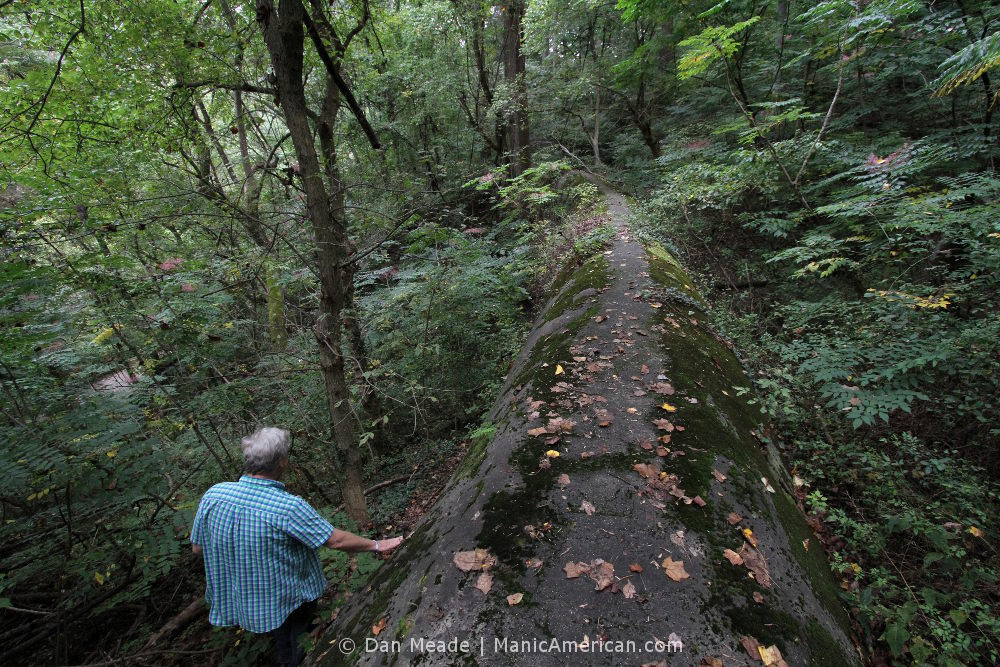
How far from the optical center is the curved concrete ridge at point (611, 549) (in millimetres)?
1475

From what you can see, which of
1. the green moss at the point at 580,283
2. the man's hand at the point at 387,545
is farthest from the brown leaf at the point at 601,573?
the green moss at the point at 580,283

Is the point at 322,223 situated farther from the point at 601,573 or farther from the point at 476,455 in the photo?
the point at 601,573

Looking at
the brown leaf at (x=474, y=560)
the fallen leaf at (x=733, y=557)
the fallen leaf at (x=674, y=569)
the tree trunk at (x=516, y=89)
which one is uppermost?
the tree trunk at (x=516, y=89)

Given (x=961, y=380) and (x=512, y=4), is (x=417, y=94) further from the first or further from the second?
(x=961, y=380)

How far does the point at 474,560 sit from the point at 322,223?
2800 mm

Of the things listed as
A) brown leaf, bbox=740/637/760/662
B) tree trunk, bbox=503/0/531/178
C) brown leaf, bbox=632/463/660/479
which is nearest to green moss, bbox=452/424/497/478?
brown leaf, bbox=632/463/660/479

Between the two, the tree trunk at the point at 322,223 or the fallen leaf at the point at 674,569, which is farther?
the tree trunk at the point at 322,223

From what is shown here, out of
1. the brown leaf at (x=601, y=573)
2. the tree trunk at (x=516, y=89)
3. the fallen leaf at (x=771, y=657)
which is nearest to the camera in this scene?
the fallen leaf at (x=771, y=657)

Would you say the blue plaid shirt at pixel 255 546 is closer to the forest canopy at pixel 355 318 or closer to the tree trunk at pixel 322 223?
the forest canopy at pixel 355 318

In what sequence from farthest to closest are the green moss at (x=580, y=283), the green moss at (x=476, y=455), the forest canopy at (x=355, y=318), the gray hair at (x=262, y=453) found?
the green moss at (x=580, y=283) < the forest canopy at (x=355, y=318) < the green moss at (x=476, y=455) < the gray hair at (x=262, y=453)

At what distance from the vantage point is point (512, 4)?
10367 mm

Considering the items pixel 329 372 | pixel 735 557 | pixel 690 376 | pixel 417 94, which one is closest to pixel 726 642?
pixel 735 557

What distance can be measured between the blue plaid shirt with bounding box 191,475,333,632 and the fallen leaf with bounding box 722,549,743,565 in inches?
78.3

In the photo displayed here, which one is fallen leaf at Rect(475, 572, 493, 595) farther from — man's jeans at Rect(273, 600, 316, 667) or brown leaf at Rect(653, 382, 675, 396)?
brown leaf at Rect(653, 382, 675, 396)
